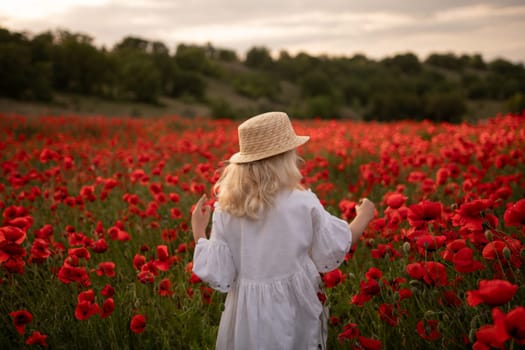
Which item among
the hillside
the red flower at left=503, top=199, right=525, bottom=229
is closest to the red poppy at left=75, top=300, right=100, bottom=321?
the red flower at left=503, top=199, right=525, bottom=229

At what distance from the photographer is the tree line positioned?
21125 mm

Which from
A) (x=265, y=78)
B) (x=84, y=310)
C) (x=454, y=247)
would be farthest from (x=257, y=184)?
(x=265, y=78)

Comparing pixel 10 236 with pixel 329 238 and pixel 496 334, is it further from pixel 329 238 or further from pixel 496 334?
pixel 496 334

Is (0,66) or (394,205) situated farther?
(0,66)

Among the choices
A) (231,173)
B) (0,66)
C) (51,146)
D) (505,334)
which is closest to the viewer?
(505,334)

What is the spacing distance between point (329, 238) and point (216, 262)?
56 centimetres

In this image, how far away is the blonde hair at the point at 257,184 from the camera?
1.85 m

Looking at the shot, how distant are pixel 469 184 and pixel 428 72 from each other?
55513mm

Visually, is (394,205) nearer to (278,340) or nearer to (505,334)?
(278,340)

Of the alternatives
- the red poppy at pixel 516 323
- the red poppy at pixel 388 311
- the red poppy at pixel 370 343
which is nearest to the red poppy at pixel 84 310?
the red poppy at pixel 370 343

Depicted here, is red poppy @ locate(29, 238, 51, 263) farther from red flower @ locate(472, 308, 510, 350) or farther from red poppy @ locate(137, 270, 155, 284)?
red flower @ locate(472, 308, 510, 350)

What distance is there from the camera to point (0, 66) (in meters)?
13.7

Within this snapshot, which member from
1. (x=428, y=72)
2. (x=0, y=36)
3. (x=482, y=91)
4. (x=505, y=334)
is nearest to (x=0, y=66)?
(x=0, y=36)

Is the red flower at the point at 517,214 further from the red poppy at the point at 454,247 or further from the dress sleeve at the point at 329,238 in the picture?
the dress sleeve at the point at 329,238
